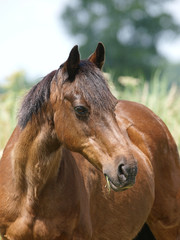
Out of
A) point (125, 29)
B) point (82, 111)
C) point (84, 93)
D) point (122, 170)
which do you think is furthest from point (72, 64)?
point (125, 29)

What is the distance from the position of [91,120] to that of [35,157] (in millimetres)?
610

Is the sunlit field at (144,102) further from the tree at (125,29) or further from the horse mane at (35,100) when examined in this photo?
the tree at (125,29)

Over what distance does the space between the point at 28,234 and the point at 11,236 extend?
0.16m

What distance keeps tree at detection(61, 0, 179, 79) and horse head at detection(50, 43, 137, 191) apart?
120 feet

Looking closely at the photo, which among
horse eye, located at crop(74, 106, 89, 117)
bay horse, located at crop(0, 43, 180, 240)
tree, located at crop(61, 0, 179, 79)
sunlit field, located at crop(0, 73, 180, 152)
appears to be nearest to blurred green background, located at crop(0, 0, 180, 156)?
tree, located at crop(61, 0, 179, 79)

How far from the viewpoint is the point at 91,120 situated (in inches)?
131

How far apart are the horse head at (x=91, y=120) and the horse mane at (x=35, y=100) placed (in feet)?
0.21

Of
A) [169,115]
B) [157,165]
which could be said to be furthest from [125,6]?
[157,165]

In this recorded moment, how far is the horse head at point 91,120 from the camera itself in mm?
3201

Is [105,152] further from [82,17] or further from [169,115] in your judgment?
[82,17]

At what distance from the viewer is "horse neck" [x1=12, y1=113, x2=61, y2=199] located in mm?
3609

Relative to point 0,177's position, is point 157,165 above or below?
below

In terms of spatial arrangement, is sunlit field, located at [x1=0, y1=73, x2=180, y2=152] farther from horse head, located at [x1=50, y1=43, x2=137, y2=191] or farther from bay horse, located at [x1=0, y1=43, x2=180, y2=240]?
horse head, located at [x1=50, y1=43, x2=137, y2=191]

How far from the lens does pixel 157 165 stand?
529 centimetres
